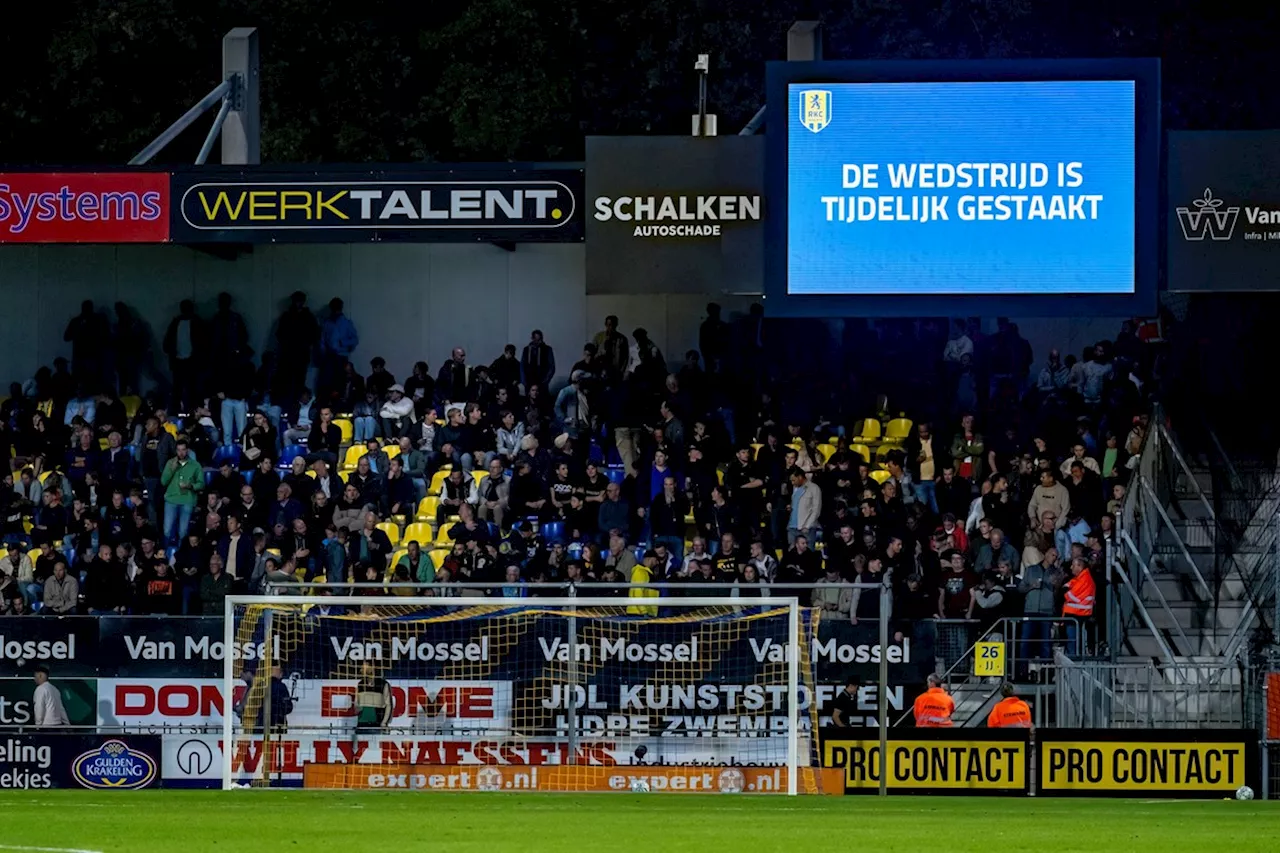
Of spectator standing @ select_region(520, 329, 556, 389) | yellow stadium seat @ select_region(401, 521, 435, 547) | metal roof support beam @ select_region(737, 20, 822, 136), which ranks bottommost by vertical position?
yellow stadium seat @ select_region(401, 521, 435, 547)

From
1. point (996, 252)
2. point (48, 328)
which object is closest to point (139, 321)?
point (48, 328)

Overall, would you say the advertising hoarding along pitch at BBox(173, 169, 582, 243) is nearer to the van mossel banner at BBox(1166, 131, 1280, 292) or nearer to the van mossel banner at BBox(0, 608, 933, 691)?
the van mossel banner at BBox(0, 608, 933, 691)

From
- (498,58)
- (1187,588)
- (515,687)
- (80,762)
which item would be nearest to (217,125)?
(80,762)

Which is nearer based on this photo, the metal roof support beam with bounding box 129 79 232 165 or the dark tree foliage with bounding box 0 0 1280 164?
the metal roof support beam with bounding box 129 79 232 165

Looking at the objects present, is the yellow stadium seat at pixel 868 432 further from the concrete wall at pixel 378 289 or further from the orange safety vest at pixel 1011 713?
the orange safety vest at pixel 1011 713

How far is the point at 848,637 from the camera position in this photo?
854 inches

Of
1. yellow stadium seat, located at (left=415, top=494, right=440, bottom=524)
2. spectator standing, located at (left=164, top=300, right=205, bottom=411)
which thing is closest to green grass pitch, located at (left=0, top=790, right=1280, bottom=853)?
yellow stadium seat, located at (left=415, top=494, right=440, bottom=524)

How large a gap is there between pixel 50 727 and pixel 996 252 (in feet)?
33.8

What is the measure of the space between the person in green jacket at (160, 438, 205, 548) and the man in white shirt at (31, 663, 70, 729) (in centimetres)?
459

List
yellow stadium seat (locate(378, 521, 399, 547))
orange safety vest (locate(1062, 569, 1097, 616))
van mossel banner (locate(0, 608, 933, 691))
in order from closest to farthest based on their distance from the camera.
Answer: van mossel banner (locate(0, 608, 933, 691))
orange safety vest (locate(1062, 569, 1097, 616))
yellow stadium seat (locate(378, 521, 399, 547))

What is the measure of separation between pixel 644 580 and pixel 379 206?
5.52m

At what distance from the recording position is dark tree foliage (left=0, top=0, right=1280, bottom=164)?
38031mm

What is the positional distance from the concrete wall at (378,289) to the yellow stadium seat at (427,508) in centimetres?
453

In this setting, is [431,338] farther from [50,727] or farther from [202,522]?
[50,727]
